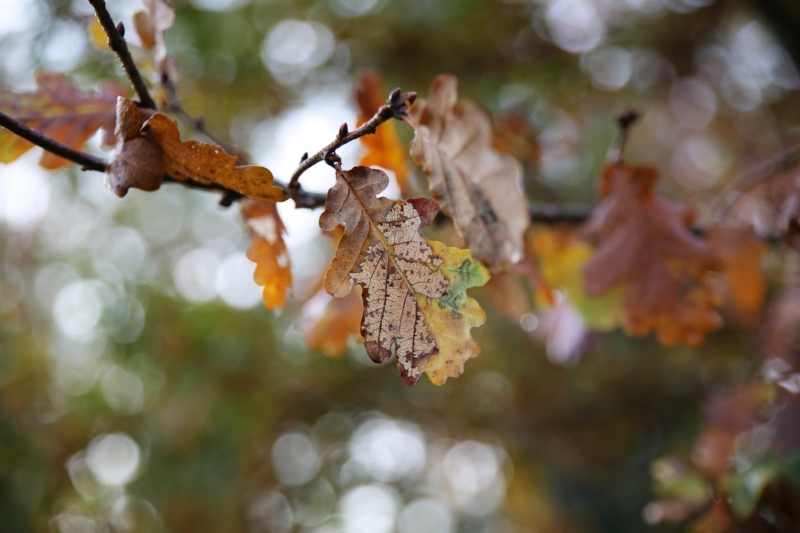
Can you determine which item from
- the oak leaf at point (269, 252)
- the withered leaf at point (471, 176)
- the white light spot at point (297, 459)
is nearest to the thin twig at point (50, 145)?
the oak leaf at point (269, 252)

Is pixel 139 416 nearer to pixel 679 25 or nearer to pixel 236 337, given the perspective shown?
pixel 236 337

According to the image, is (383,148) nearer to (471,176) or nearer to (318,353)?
(471,176)

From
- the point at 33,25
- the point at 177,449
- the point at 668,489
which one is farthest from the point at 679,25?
the point at 177,449

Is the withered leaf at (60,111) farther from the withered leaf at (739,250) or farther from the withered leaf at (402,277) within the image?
the withered leaf at (739,250)

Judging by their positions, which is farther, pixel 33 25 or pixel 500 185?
pixel 33 25

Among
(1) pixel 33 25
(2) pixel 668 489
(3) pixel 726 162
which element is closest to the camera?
(2) pixel 668 489
